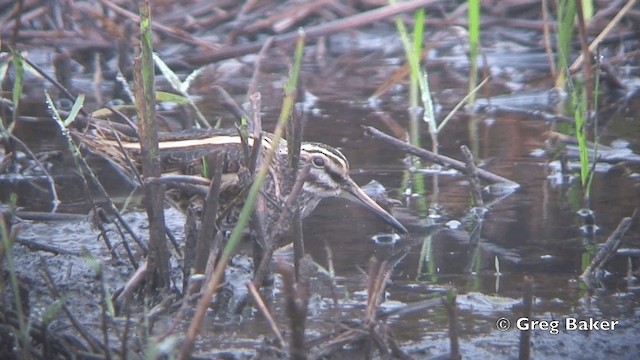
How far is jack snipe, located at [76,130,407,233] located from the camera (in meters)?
4.39

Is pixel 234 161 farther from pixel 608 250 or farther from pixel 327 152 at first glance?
pixel 608 250

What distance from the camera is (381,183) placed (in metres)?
5.18

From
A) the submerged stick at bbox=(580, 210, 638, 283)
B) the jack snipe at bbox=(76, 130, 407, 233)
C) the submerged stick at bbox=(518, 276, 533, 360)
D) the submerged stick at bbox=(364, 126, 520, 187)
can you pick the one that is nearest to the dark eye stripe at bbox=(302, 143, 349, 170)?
the jack snipe at bbox=(76, 130, 407, 233)

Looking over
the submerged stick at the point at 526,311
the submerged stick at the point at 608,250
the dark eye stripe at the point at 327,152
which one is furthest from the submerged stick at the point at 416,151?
the submerged stick at the point at 526,311

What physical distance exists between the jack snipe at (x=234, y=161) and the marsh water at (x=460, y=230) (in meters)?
0.12

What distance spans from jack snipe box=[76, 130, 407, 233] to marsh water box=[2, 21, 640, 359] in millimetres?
115

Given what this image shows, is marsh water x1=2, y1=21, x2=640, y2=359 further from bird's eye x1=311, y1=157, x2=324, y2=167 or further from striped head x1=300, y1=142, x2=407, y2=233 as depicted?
bird's eye x1=311, y1=157, x2=324, y2=167

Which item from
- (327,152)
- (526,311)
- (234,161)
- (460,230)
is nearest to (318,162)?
(327,152)

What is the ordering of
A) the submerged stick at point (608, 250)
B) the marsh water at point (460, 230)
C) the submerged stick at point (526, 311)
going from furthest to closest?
the submerged stick at point (608, 250), the marsh water at point (460, 230), the submerged stick at point (526, 311)

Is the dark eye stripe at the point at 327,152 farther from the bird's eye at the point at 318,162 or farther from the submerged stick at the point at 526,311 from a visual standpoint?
the submerged stick at the point at 526,311

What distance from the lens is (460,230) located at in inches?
175

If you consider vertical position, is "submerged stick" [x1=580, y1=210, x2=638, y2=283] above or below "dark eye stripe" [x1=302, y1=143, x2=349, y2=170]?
below

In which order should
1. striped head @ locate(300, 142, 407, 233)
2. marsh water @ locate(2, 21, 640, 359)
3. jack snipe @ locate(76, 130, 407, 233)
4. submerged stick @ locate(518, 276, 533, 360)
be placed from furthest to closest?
striped head @ locate(300, 142, 407, 233), jack snipe @ locate(76, 130, 407, 233), marsh water @ locate(2, 21, 640, 359), submerged stick @ locate(518, 276, 533, 360)

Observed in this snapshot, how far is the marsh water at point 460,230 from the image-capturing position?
3459 millimetres
